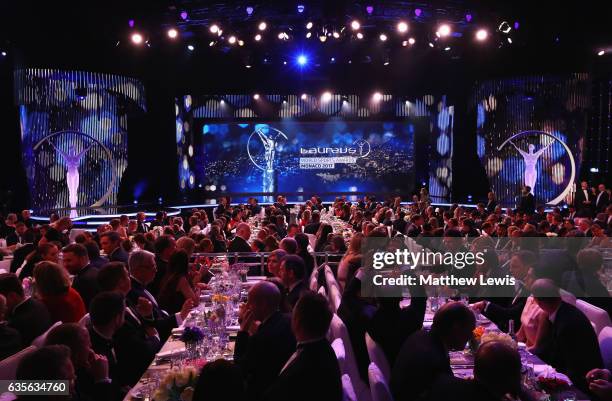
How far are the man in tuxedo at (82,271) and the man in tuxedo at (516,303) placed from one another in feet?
10.6

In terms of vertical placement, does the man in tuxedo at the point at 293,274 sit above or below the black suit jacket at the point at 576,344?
above

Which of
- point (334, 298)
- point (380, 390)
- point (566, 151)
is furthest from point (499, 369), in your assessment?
point (566, 151)

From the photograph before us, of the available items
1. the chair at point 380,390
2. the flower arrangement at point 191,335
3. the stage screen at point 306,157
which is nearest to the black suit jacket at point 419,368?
the chair at point 380,390

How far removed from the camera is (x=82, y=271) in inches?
207

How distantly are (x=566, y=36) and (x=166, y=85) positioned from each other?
11.3 meters

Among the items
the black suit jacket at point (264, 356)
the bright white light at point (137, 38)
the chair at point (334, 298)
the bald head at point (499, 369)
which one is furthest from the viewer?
the bright white light at point (137, 38)

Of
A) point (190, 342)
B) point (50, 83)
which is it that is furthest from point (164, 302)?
point (50, 83)

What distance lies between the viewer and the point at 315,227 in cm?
1050

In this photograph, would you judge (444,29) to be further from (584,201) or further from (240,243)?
(240,243)

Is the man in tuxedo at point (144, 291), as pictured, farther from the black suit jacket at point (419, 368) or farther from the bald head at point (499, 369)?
the bald head at point (499, 369)

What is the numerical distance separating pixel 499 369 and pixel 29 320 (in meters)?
3.09

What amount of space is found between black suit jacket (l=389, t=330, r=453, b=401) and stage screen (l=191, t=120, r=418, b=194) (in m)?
18.2

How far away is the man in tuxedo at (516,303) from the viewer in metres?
4.80

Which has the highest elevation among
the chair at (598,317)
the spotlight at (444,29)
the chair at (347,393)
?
the spotlight at (444,29)
